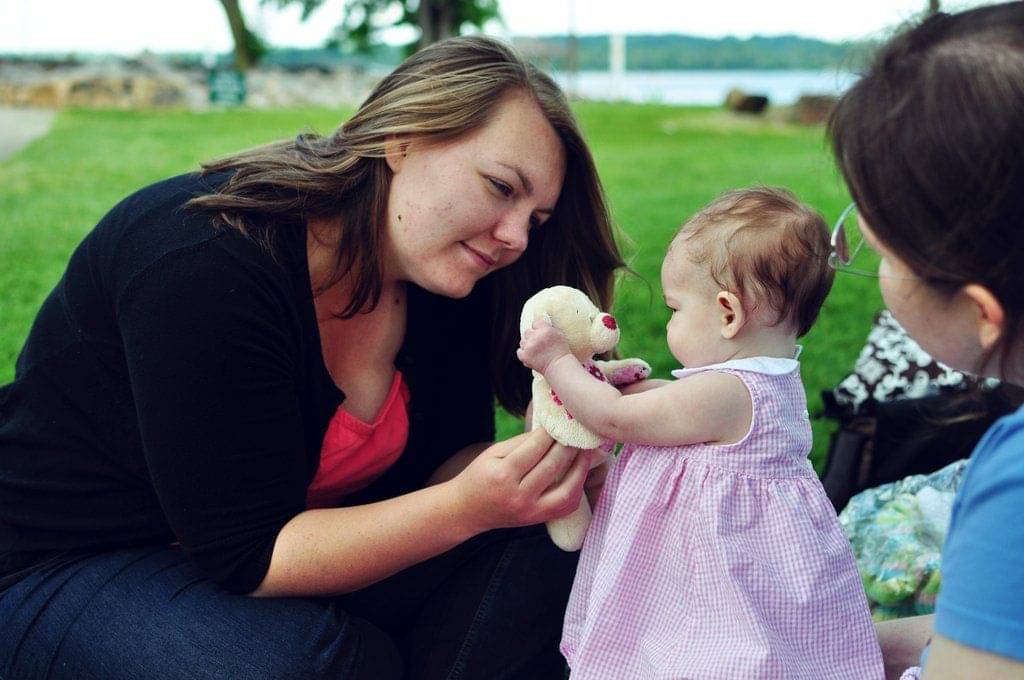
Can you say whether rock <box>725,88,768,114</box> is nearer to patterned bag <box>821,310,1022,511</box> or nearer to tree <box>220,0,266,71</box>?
tree <box>220,0,266,71</box>

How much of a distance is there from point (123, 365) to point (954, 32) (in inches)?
59.9

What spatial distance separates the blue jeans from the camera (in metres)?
1.82

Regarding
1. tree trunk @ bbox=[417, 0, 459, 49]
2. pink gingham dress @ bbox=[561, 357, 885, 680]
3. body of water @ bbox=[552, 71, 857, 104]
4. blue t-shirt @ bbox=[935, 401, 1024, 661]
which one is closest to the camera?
blue t-shirt @ bbox=[935, 401, 1024, 661]

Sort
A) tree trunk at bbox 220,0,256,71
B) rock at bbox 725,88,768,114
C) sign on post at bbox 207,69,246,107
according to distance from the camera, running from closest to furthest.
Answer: sign on post at bbox 207,69,246,107, rock at bbox 725,88,768,114, tree trunk at bbox 220,0,256,71

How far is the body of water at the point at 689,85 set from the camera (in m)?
18.0

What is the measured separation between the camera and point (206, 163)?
6.97 feet

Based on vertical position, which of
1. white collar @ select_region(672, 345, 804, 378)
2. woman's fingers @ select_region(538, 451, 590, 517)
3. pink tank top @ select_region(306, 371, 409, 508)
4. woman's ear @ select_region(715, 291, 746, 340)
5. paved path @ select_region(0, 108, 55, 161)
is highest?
woman's ear @ select_region(715, 291, 746, 340)

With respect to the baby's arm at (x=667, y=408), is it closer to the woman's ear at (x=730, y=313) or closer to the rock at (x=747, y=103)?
the woman's ear at (x=730, y=313)

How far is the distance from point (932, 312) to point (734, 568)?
621mm

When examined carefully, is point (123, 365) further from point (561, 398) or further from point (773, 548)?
point (773, 548)

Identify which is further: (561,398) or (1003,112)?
(561,398)


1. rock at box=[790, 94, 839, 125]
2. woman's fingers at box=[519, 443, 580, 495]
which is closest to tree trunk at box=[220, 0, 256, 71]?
rock at box=[790, 94, 839, 125]

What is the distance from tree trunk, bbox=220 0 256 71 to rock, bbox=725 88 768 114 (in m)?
9.57

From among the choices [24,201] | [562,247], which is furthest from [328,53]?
[562,247]
